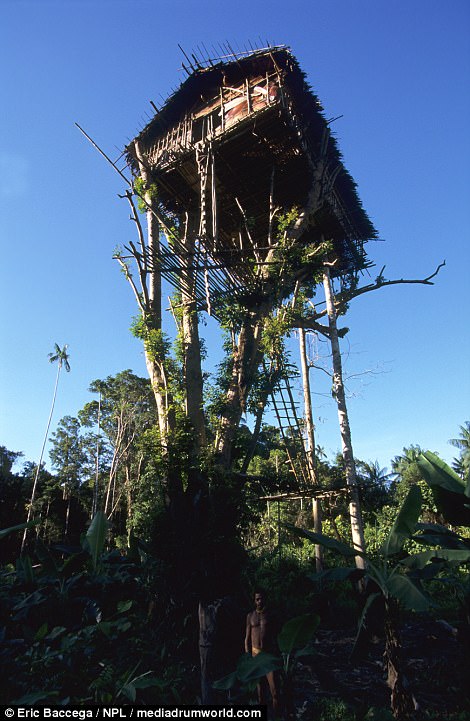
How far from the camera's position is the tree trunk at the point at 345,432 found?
10.2 metres

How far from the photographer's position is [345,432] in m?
11.6

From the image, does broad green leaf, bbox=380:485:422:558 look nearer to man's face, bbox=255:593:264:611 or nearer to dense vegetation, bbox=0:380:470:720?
dense vegetation, bbox=0:380:470:720

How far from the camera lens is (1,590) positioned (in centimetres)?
750

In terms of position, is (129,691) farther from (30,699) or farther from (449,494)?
(449,494)

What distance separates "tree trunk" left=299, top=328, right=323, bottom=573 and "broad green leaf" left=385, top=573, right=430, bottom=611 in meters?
6.23

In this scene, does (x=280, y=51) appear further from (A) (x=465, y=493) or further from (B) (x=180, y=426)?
(A) (x=465, y=493)

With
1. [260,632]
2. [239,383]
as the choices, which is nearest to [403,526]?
[260,632]

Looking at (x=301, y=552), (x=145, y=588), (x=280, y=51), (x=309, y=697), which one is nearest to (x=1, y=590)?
(x=145, y=588)

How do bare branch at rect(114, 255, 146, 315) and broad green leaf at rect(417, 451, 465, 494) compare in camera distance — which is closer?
broad green leaf at rect(417, 451, 465, 494)

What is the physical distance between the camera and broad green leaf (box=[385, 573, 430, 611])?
12.5 feet

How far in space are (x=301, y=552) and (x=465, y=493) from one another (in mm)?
11420

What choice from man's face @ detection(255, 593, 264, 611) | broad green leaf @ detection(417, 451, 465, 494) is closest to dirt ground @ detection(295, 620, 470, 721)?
man's face @ detection(255, 593, 264, 611)

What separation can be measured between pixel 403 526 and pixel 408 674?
3.13m

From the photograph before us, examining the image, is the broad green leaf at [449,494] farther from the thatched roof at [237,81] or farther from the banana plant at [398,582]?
the thatched roof at [237,81]
